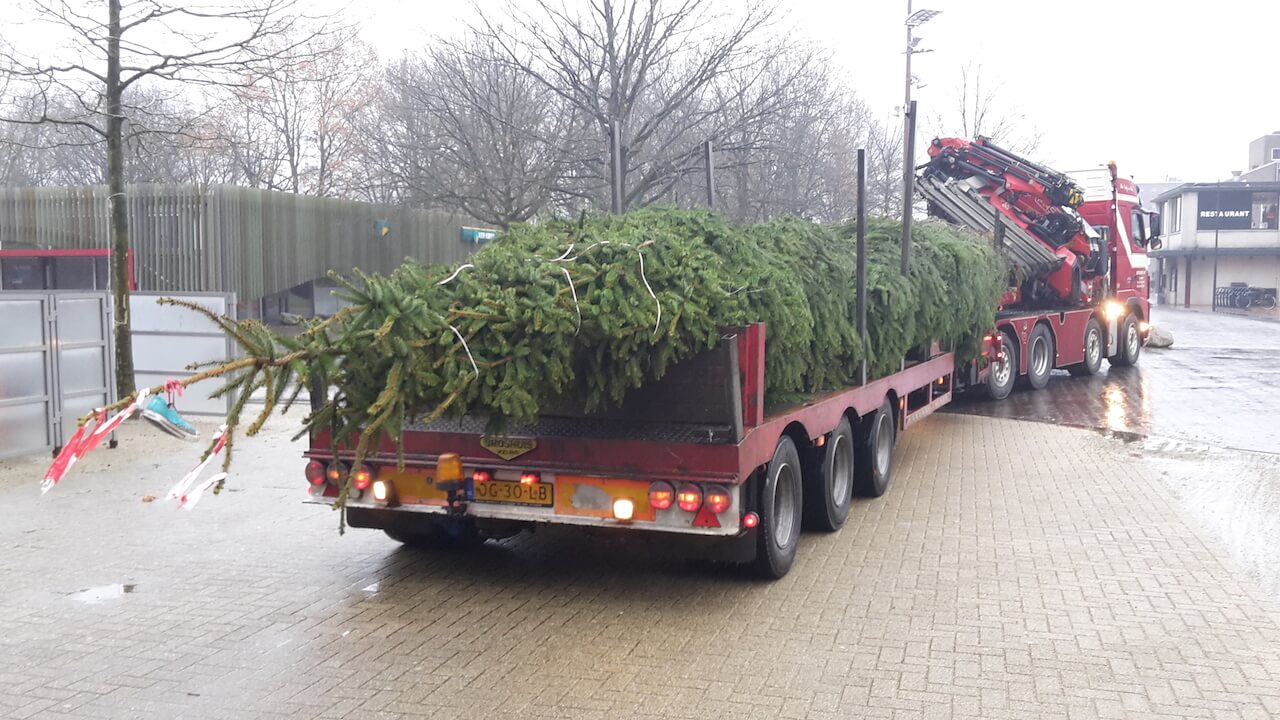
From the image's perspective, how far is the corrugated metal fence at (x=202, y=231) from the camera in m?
23.8

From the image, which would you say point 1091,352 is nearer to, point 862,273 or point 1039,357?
point 1039,357

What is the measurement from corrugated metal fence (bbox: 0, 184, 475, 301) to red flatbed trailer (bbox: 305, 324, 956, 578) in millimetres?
18884

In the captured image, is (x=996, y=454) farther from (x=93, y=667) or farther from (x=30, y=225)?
(x=30, y=225)

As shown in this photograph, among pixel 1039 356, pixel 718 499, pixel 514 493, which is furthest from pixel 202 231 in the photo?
pixel 718 499

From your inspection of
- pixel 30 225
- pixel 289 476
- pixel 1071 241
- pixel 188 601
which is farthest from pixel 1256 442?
pixel 30 225

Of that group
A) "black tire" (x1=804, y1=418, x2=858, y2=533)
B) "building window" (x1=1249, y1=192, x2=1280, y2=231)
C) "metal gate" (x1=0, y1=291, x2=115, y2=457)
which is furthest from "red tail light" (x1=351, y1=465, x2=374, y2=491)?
"building window" (x1=1249, y1=192, x2=1280, y2=231)

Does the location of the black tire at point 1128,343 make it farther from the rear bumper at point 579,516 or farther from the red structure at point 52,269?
the red structure at point 52,269

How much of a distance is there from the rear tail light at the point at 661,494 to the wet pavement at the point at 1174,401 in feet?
28.8

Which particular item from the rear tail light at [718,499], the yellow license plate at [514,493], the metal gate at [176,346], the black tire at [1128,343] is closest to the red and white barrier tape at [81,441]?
the yellow license plate at [514,493]

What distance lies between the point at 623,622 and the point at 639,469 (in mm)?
824

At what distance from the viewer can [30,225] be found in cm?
2512

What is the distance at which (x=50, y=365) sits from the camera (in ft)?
35.6

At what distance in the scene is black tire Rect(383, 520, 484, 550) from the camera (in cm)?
722

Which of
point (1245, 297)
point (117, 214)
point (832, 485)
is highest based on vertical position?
point (117, 214)
